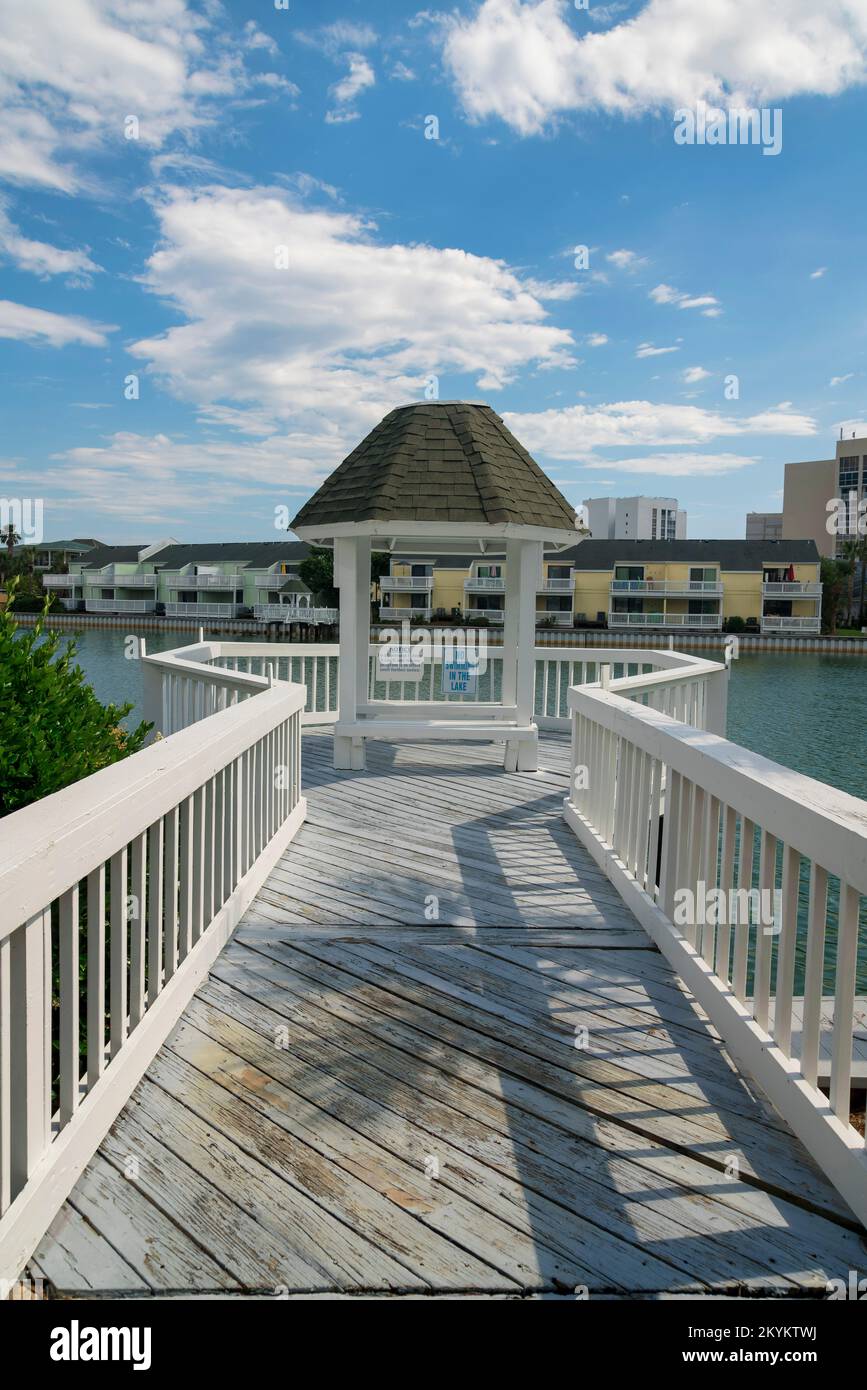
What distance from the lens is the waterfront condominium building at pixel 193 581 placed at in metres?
74.4

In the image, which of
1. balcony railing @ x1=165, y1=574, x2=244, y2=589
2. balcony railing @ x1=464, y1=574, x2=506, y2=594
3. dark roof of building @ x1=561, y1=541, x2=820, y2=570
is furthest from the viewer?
balcony railing @ x1=165, y1=574, x2=244, y2=589

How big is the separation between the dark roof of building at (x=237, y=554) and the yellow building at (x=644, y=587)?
14722 mm

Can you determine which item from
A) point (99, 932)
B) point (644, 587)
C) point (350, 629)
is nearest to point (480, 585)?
point (644, 587)

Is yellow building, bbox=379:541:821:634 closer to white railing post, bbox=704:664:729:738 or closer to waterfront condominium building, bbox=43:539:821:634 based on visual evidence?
waterfront condominium building, bbox=43:539:821:634

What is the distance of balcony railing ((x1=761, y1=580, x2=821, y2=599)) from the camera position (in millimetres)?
61844

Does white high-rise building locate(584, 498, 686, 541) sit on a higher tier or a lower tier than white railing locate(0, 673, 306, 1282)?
higher

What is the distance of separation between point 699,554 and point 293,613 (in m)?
31.6

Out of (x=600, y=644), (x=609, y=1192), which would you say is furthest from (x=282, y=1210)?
(x=600, y=644)

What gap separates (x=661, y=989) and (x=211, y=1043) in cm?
180

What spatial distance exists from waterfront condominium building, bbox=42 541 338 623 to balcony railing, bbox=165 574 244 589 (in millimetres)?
91

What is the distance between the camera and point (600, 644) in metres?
57.2

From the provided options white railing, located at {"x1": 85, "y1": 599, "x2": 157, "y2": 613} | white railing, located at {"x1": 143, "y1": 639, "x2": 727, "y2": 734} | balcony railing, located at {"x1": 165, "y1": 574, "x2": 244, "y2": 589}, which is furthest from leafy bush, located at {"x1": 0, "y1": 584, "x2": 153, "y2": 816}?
white railing, located at {"x1": 85, "y1": 599, "x2": 157, "y2": 613}

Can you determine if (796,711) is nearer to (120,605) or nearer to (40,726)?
(40,726)

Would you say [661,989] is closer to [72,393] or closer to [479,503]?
[479,503]
